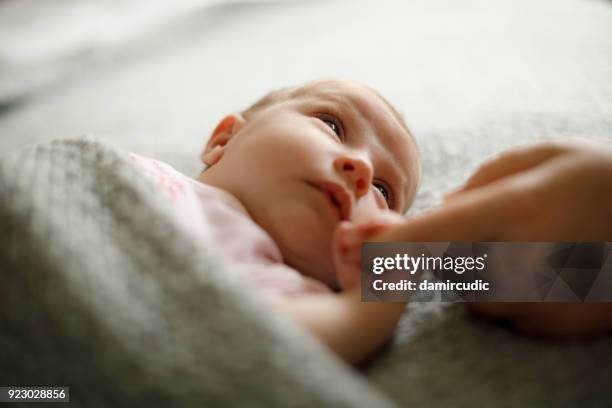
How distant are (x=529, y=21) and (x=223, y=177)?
3.77 ft

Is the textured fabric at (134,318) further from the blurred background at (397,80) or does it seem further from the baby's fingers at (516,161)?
the baby's fingers at (516,161)

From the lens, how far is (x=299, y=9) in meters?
2.09

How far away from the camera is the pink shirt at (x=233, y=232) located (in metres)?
0.67

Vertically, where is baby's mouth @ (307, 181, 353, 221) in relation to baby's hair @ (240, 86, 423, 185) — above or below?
below

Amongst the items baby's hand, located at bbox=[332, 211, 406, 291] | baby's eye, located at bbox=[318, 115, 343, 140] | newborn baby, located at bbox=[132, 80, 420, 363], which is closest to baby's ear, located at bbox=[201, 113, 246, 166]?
newborn baby, located at bbox=[132, 80, 420, 363]

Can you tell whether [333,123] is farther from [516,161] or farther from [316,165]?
[516,161]

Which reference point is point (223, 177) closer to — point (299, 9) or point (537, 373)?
point (537, 373)

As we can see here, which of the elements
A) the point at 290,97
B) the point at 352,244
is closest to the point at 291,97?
the point at 290,97

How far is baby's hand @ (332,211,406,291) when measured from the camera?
645mm

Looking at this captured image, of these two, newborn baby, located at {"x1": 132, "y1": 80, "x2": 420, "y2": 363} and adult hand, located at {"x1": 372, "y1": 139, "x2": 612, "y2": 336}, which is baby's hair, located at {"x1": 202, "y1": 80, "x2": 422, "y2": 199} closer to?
newborn baby, located at {"x1": 132, "y1": 80, "x2": 420, "y2": 363}

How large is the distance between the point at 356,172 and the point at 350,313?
0.70 feet

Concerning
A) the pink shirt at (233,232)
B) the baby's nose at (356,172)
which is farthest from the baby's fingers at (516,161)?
the pink shirt at (233,232)

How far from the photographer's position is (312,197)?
0.74 meters

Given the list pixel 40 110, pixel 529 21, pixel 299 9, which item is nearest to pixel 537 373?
pixel 529 21
